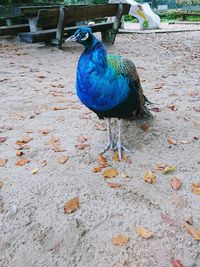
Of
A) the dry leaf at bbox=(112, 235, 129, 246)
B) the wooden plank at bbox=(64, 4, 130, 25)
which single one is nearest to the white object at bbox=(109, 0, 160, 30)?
the wooden plank at bbox=(64, 4, 130, 25)

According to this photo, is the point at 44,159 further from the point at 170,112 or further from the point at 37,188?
the point at 170,112

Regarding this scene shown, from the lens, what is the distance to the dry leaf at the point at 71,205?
2.50 metres

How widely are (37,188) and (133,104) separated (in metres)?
1.14

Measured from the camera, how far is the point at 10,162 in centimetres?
315

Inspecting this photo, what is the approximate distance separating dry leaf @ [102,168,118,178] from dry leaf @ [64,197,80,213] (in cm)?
40

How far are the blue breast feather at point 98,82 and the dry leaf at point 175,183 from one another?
819 millimetres

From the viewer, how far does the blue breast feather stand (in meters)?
2.65

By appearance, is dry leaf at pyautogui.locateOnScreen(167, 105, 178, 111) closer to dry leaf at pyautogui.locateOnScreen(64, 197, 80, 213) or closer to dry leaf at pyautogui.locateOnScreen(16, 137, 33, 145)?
dry leaf at pyautogui.locateOnScreen(16, 137, 33, 145)

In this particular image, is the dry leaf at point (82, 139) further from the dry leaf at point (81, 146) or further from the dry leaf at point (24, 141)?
the dry leaf at point (24, 141)

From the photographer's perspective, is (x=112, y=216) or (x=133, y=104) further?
(x=133, y=104)

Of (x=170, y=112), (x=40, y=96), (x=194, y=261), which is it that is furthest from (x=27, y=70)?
(x=194, y=261)

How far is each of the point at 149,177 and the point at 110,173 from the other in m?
0.34

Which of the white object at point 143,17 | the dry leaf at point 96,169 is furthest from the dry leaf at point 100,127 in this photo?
the white object at point 143,17

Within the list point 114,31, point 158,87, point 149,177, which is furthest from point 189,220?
point 114,31
